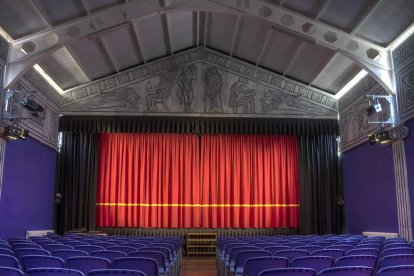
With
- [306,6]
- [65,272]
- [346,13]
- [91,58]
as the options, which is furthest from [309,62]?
[65,272]

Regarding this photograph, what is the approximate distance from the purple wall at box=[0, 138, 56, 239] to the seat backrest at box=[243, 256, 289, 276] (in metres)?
9.00

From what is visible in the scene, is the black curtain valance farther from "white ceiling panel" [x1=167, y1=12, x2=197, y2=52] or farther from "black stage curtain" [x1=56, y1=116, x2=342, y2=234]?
"white ceiling panel" [x1=167, y1=12, x2=197, y2=52]

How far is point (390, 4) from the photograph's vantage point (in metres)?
10.4

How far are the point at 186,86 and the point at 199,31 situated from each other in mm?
2314

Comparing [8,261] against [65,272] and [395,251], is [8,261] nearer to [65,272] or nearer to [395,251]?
[65,272]

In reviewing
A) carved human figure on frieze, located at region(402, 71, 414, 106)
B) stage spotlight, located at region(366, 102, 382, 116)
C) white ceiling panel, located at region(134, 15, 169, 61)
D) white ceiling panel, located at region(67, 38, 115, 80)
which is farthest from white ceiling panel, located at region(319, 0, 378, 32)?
white ceiling panel, located at region(67, 38, 115, 80)

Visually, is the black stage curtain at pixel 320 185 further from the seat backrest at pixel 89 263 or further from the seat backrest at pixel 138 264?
the seat backrest at pixel 89 263

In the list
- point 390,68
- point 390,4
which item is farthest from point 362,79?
point 390,4

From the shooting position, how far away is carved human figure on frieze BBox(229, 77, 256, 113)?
17031mm

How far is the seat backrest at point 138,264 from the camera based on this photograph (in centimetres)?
491

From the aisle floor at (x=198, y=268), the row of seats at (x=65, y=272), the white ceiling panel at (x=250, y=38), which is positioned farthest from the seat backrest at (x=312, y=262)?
the white ceiling panel at (x=250, y=38)

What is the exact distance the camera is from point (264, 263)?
514cm

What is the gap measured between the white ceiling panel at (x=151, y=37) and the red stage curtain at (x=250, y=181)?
4.20m

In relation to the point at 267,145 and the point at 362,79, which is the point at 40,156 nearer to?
the point at 267,145
